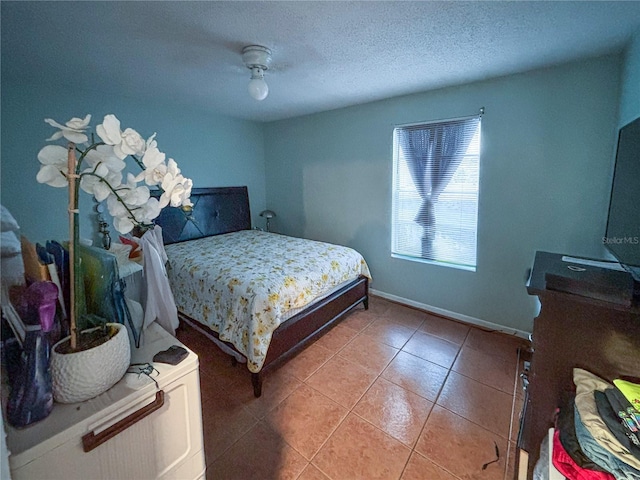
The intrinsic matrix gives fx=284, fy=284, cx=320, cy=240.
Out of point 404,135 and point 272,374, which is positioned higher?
point 404,135

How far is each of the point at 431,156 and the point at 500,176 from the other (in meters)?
0.65

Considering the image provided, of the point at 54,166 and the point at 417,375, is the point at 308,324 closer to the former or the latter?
the point at 417,375

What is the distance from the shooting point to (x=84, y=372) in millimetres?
674

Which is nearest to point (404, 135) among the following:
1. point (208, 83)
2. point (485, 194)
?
point (485, 194)

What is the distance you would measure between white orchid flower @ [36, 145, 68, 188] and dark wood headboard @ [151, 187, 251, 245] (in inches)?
105

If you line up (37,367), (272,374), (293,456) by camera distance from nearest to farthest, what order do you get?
(37,367) < (293,456) < (272,374)

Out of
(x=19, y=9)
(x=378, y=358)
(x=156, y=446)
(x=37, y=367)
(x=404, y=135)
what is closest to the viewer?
(x=37, y=367)

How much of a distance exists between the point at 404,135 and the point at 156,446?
3101 millimetres

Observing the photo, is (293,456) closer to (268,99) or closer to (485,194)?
(485,194)

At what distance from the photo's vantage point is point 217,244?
10.5 ft

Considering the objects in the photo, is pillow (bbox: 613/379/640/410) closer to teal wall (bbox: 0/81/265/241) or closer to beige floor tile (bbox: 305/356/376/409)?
beige floor tile (bbox: 305/356/376/409)

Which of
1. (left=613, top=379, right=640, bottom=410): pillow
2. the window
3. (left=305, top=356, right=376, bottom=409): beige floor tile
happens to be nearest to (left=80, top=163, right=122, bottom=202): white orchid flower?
(left=613, top=379, right=640, bottom=410): pillow

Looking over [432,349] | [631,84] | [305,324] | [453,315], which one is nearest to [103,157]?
[305,324]
